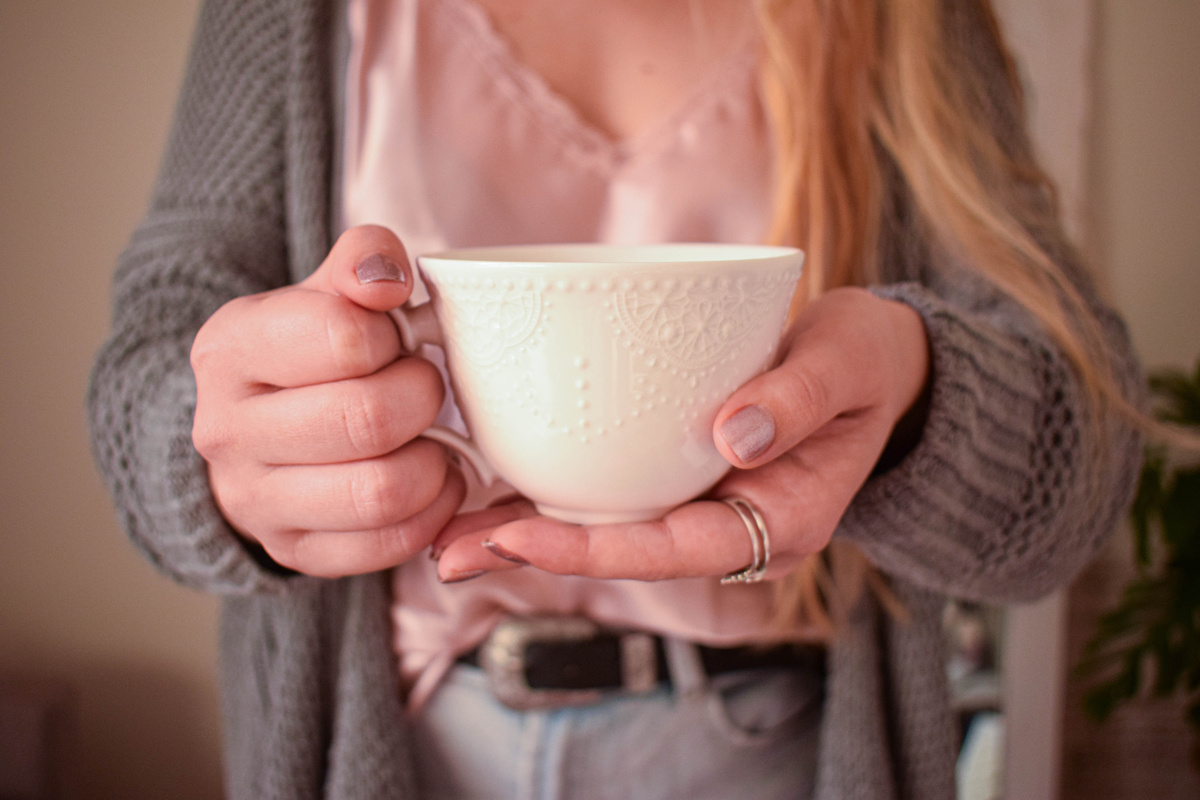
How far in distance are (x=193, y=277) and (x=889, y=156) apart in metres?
0.68

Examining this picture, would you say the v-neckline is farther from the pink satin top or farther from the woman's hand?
the woman's hand

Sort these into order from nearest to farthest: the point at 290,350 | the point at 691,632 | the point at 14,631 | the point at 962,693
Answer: the point at 290,350 < the point at 691,632 < the point at 14,631 < the point at 962,693

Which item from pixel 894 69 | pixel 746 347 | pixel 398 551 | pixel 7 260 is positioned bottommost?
pixel 398 551

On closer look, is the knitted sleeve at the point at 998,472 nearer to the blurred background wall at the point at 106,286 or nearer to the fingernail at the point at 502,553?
the fingernail at the point at 502,553

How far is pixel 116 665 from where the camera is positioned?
1.24 meters

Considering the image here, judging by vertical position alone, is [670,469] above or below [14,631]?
above

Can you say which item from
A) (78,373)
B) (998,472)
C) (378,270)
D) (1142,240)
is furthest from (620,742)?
(1142,240)

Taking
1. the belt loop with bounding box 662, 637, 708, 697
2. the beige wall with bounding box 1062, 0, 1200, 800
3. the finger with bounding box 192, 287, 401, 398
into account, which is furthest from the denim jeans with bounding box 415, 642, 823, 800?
the beige wall with bounding box 1062, 0, 1200, 800

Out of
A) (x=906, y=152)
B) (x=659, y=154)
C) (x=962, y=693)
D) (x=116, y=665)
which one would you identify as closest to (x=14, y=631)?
(x=116, y=665)

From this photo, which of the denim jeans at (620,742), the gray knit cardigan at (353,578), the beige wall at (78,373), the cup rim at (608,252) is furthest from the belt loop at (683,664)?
the beige wall at (78,373)

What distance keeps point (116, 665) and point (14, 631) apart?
0.16 m

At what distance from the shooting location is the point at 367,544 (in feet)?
1.33

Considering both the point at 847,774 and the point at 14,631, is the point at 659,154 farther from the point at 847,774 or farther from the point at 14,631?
the point at 14,631

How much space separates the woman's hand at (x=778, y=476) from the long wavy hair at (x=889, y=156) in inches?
10.2
